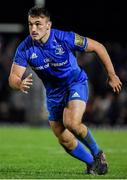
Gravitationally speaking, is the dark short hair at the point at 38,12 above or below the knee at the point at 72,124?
above

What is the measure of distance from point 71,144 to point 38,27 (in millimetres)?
1668

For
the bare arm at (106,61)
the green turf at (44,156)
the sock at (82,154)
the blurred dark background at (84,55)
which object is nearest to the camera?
the bare arm at (106,61)

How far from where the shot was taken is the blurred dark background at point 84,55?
2280 cm

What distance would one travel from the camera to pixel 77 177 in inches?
391

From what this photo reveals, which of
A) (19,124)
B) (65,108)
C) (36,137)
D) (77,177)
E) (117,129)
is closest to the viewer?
(77,177)

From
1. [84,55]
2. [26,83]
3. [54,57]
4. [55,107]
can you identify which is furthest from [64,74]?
[84,55]

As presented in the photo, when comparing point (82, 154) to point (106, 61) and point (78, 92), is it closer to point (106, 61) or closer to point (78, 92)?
point (78, 92)

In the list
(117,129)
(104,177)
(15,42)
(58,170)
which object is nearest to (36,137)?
(117,129)

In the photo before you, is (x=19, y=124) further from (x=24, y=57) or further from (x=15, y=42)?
(x=24, y=57)

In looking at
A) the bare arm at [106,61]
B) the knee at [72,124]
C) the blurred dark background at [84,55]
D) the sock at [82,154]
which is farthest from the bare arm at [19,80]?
the blurred dark background at [84,55]

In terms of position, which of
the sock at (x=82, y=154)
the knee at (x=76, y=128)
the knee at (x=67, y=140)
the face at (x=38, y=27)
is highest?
the face at (x=38, y=27)

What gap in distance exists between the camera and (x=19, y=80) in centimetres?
1002

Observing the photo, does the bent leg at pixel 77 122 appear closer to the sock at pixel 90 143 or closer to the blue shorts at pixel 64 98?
the sock at pixel 90 143

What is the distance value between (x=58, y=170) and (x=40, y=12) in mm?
2329
